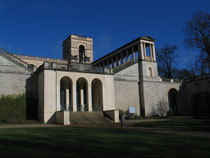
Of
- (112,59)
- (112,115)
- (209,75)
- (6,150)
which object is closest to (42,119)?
(112,115)

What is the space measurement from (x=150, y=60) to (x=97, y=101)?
14.1m

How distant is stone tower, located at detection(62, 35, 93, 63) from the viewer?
2030 inches

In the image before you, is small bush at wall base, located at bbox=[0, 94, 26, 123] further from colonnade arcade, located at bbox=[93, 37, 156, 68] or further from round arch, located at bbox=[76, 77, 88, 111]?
colonnade arcade, located at bbox=[93, 37, 156, 68]

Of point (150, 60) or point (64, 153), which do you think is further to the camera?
point (150, 60)

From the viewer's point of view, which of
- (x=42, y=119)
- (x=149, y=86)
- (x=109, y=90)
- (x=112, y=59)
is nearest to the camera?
(x=42, y=119)

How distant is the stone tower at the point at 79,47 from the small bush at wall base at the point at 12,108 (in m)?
27.2

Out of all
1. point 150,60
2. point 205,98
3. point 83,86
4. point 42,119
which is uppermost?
point 150,60

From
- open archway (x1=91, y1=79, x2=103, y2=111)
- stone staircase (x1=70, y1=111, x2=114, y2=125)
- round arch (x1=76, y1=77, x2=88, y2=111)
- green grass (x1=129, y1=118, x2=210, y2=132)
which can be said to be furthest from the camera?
round arch (x1=76, y1=77, x2=88, y2=111)

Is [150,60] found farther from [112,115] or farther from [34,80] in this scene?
[34,80]

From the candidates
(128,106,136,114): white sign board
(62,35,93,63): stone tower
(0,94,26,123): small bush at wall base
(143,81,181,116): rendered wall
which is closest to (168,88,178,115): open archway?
(143,81,181,116): rendered wall

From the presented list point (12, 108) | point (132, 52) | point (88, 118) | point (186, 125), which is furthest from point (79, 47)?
point (186, 125)

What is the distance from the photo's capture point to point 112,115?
25.7 meters

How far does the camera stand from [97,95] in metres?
30.8

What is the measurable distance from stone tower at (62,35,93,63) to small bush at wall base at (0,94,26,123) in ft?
89.1
